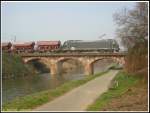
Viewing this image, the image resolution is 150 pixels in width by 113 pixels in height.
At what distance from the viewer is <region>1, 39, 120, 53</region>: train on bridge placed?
86.1 meters

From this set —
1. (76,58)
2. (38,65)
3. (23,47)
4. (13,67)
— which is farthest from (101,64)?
(13,67)

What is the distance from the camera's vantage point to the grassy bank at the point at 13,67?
6650 centimetres

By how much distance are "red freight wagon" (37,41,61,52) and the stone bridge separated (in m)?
4.73

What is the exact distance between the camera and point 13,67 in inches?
2835

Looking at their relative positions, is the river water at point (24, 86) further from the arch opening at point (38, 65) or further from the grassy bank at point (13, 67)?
the arch opening at point (38, 65)

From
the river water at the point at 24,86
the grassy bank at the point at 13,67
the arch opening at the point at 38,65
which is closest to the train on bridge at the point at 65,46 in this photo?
the arch opening at the point at 38,65

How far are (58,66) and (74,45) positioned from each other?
6.44m

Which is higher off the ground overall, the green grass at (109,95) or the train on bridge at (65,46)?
the train on bridge at (65,46)

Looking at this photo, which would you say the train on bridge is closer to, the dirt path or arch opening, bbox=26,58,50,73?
arch opening, bbox=26,58,50,73

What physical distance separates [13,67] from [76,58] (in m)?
16.1

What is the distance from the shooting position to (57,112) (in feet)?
50.5

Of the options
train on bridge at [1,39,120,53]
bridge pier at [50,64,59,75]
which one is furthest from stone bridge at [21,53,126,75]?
train on bridge at [1,39,120,53]

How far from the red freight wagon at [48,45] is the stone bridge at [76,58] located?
4727mm

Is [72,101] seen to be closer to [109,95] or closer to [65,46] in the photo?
[109,95]
